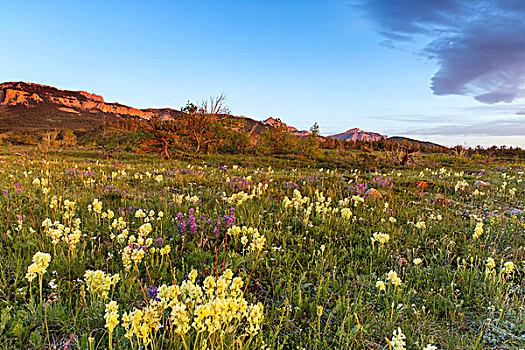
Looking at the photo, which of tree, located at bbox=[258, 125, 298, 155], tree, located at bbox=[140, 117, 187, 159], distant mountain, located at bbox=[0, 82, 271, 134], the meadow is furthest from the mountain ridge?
the meadow

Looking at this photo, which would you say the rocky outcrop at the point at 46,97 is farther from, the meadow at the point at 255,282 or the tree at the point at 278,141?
the meadow at the point at 255,282

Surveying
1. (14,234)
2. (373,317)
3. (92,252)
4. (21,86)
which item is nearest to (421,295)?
(373,317)

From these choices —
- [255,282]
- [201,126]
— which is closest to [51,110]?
[201,126]

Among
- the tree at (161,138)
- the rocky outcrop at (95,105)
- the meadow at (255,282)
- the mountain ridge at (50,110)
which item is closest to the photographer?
the meadow at (255,282)

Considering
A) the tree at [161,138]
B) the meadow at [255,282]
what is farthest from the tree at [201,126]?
the meadow at [255,282]

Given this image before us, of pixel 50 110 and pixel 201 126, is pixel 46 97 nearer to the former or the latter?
pixel 50 110

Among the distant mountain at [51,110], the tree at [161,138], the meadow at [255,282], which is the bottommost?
the meadow at [255,282]

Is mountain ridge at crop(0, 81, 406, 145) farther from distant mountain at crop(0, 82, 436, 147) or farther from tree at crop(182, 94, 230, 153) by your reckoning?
tree at crop(182, 94, 230, 153)

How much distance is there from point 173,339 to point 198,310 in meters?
0.97

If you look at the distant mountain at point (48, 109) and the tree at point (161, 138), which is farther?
the distant mountain at point (48, 109)

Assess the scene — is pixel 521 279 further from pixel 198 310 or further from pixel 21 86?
pixel 21 86

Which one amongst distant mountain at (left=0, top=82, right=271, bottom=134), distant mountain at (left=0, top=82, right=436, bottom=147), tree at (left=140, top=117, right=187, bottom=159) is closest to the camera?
tree at (left=140, top=117, right=187, bottom=159)

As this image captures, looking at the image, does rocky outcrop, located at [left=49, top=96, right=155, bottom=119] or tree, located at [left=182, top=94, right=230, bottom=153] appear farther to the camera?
rocky outcrop, located at [left=49, top=96, right=155, bottom=119]

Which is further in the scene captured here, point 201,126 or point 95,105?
point 95,105
